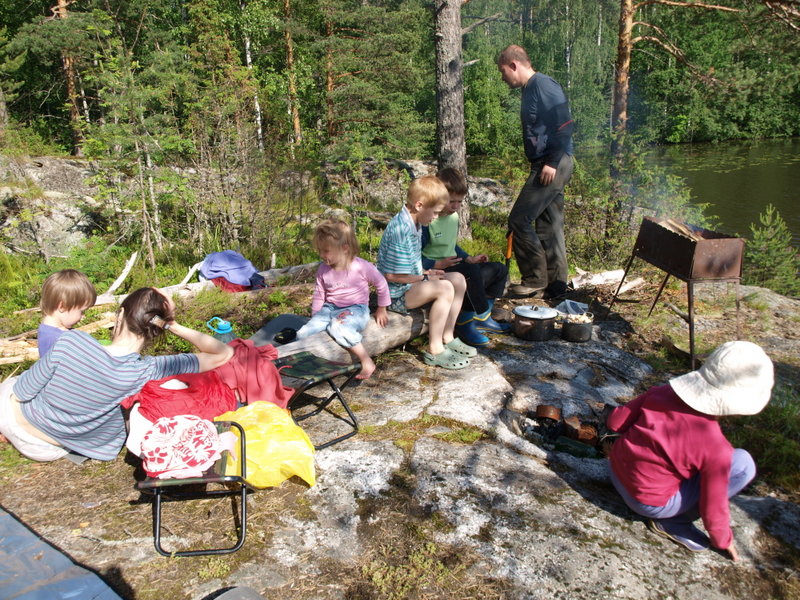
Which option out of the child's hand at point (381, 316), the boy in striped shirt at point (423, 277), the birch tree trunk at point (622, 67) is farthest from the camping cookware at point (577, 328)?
the birch tree trunk at point (622, 67)

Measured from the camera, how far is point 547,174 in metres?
5.20

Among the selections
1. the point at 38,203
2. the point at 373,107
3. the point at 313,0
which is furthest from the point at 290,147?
the point at 313,0

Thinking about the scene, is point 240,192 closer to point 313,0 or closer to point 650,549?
point 650,549

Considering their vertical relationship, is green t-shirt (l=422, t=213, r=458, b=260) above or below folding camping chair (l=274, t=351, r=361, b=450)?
above

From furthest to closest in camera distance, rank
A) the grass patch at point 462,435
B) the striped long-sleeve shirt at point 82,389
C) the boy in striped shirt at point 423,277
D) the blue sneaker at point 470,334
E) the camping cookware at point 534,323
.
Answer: the camping cookware at point 534,323, the blue sneaker at point 470,334, the boy in striped shirt at point 423,277, the grass patch at point 462,435, the striped long-sleeve shirt at point 82,389

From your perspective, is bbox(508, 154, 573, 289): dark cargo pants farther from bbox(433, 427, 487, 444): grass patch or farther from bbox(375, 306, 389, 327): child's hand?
bbox(433, 427, 487, 444): grass patch

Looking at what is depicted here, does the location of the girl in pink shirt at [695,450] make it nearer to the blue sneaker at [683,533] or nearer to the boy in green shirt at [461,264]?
the blue sneaker at [683,533]

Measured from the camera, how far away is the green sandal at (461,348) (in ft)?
14.2

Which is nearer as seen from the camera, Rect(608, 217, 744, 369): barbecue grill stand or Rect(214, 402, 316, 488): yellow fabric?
Rect(214, 402, 316, 488): yellow fabric

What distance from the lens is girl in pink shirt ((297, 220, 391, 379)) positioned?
383cm

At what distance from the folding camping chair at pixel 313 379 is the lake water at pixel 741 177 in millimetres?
9756

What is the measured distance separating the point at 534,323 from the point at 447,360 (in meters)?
1.00

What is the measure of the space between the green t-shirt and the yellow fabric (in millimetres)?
2242

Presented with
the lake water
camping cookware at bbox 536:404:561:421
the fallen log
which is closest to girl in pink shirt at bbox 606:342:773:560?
camping cookware at bbox 536:404:561:421
